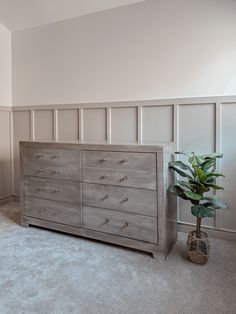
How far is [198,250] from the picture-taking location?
78.1 inches

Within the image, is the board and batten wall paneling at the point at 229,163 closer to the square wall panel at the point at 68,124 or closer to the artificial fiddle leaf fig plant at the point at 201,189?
the artificial fiddle leaf fig plant at the point at 201,189

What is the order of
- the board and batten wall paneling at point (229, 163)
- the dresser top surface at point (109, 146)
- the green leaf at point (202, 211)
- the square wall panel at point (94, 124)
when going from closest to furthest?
the green leaf at point (202, 211), the dresser top surface at point (109, 146), the board and batten wall paneling at point (229, 163), the square wall panel at point (94, 124)

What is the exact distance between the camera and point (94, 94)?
2928 mm

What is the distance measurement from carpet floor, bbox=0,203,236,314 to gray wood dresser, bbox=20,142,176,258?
0.15 meters

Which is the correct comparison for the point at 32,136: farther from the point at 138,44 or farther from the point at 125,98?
the point at 138,44

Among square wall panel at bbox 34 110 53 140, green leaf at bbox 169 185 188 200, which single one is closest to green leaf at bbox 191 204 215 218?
green leaf at bbox 169 185 188 200

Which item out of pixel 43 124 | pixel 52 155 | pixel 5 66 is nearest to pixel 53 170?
pixel 52 155

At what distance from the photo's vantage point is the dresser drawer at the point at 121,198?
6.78 feet

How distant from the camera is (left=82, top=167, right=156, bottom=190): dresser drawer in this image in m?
2.05

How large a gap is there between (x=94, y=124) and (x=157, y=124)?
739mm

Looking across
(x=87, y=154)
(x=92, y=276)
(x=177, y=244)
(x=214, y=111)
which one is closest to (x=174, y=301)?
(x=92, y=276)

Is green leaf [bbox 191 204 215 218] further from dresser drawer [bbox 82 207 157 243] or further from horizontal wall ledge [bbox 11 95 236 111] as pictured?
horizontal wall ledge [bbox 11 95 236 111]

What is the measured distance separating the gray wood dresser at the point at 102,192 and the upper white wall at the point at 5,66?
113 centimetres

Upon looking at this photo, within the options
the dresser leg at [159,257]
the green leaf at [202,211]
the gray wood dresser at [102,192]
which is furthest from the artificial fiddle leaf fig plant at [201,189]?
the dresser leg at [159,257]
